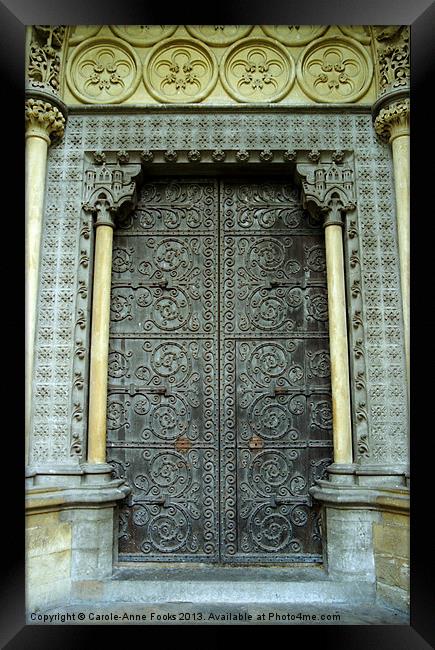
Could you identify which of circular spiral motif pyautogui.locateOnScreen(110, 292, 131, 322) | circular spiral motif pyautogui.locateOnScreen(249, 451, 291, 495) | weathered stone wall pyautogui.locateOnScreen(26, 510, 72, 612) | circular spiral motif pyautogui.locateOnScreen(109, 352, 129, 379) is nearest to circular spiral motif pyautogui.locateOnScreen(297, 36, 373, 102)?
circular spiral motif pyautogui.locateOnScreen(110, 292, 131, 322)

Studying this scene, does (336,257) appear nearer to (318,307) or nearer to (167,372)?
(318,307)

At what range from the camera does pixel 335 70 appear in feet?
15.1

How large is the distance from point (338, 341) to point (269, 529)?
1582 millimetres

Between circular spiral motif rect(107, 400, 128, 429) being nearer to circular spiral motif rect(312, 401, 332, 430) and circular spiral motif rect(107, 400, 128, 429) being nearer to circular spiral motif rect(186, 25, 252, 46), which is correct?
circular spiral motif rect(312, 401, 332, 430)

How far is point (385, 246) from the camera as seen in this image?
14.1ft

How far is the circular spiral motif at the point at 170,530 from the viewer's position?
4.25 m

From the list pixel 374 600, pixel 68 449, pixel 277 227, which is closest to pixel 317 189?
pixel 277 227

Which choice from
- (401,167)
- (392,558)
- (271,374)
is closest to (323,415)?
(271,374)

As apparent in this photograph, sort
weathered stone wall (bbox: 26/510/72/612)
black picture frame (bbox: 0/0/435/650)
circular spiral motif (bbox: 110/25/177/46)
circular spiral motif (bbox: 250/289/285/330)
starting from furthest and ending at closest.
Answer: circular spiral motif (bbox: 110/25/177/46), circular spiral motif (bbox: 250/289/285/330), weathered stone wall (bbox: 26/510/72/612), black picture frame (bbox: 0/0/435/650)

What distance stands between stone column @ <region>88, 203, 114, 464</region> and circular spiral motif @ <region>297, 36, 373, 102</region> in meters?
2.06

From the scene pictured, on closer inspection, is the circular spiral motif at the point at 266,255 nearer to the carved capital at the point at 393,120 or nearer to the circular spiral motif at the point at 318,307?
the circular spiral motif at the point at 318,307

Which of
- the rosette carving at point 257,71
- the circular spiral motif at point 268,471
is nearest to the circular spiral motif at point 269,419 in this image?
the circular spiral motif at point 268,471

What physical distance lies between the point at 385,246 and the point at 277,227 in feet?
3.02

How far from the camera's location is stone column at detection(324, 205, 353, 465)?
410 cm
